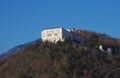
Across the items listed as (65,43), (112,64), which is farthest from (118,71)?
(65,43)

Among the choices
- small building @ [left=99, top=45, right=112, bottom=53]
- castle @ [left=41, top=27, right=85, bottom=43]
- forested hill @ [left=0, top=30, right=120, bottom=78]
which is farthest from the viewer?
small building @ [left=99, top=45, right=112, bottom=53]

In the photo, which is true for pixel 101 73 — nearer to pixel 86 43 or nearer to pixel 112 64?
pixel 112 64

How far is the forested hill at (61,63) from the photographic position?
119 meters

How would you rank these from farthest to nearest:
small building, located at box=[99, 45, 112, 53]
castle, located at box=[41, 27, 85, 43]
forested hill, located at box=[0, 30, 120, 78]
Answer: small building, located at box=[99, 45, 112, 53], castle, located at box=[41, 27, 85, 43], forested hill, located at box=[0, 30, 120, 78]

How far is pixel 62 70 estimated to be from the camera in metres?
118

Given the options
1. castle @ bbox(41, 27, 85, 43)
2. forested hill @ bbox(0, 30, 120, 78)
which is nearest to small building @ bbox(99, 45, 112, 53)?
forested hill @ bbox(0, 30, 120, 78)

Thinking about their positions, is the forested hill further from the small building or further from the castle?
the small building

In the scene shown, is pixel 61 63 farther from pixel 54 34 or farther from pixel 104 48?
pixel 104 48

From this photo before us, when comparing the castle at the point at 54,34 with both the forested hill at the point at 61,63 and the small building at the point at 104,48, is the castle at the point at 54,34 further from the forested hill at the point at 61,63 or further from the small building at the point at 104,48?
the small building at the point at 104,48

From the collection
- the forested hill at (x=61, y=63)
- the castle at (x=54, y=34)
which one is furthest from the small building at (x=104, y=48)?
the castle at (x=54, y=34)

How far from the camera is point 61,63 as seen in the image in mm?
119812

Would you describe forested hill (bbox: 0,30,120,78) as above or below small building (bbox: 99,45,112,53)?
below

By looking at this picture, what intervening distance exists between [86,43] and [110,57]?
26.3ft

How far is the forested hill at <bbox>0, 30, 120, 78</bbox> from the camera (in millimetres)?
119162
